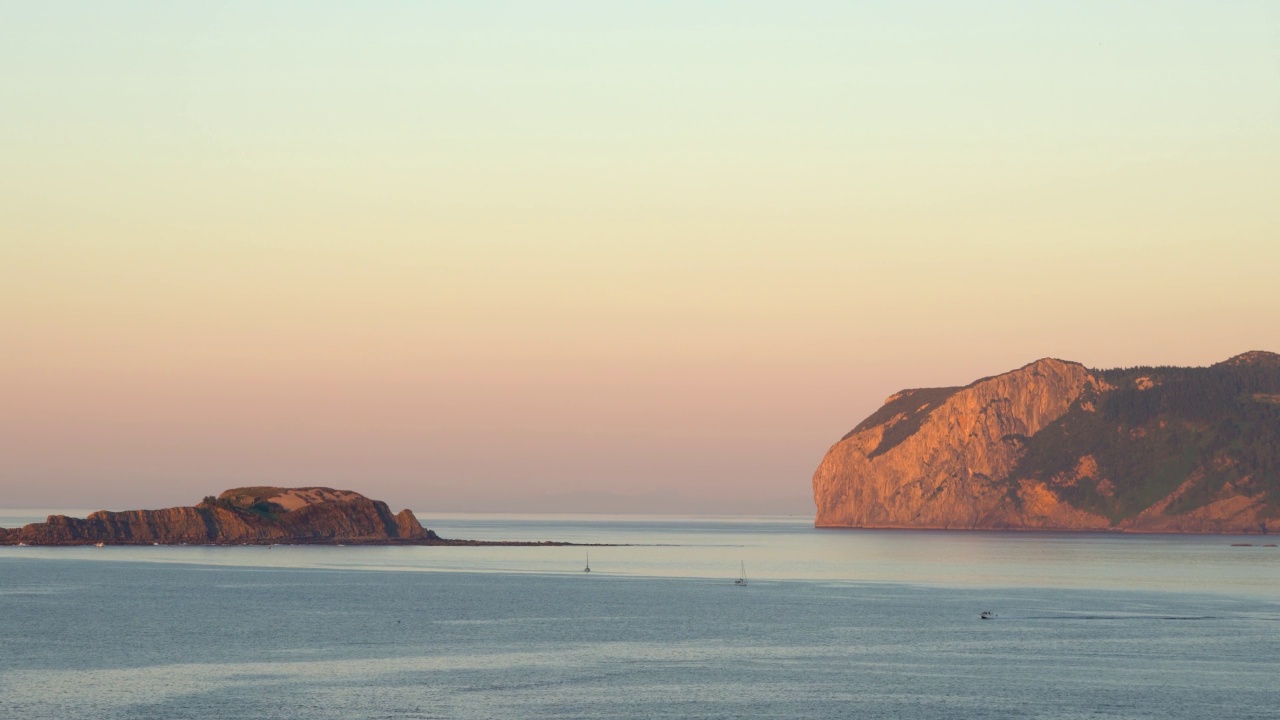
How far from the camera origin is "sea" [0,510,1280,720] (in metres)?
70.9

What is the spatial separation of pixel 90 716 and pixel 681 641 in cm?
4470

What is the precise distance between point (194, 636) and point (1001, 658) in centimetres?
5630

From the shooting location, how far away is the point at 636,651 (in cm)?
9425

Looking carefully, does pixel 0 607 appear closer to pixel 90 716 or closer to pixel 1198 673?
pixel 90 716

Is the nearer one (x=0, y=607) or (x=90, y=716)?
(x=90, y=716)

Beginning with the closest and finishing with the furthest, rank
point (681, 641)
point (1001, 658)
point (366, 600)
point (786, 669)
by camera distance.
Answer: point (786, 669) → point (1001, 658) → point (681, 641) → point (366, 600)

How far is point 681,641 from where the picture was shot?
3967 inches

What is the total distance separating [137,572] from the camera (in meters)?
189

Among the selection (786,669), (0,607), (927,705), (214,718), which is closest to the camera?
(214,718)

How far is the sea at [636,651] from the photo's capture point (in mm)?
70875

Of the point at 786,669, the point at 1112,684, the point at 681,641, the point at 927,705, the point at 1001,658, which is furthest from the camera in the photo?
the point at 681,641

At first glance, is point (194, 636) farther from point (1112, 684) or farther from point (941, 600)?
point (941, 600)

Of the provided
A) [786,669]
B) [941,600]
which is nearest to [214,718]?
[786,669]

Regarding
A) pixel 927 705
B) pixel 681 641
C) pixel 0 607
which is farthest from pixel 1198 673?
pixel 0 607
